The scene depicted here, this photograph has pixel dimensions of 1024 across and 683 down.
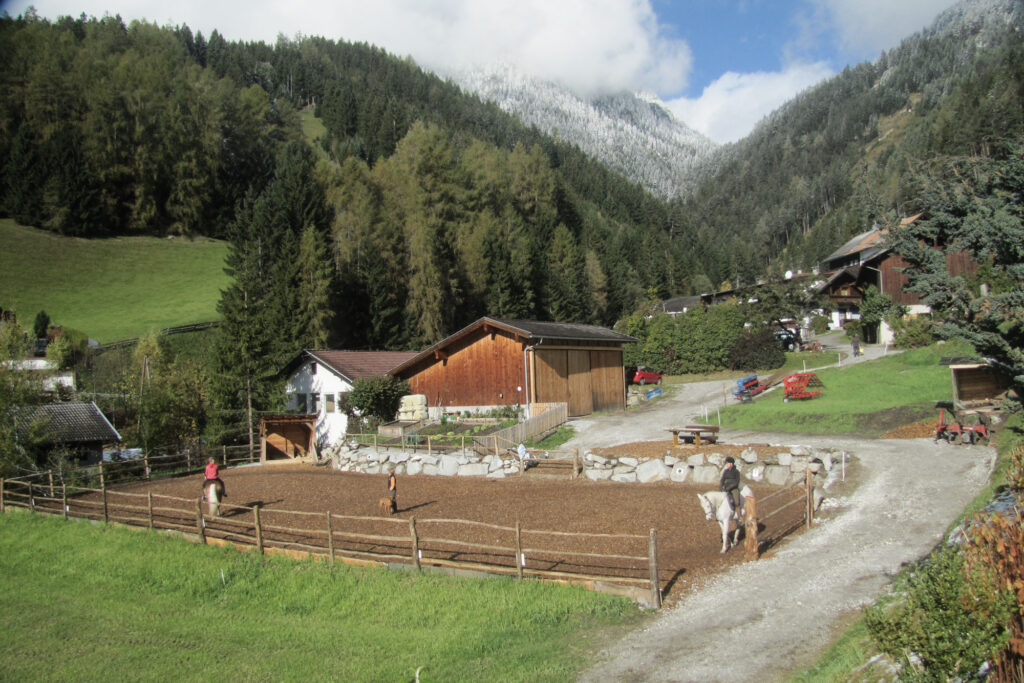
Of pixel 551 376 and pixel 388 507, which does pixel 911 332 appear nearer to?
pixel 551 376

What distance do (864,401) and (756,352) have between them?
61.0ft

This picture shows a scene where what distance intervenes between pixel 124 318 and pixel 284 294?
1653 cm

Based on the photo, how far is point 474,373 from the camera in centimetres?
3475

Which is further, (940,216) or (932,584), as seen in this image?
(940,216)

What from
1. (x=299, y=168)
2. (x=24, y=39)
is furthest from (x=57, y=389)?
(x=24, y=39)

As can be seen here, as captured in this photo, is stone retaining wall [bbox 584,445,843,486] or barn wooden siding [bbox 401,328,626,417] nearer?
stone retaining wall [bbox 584,445,843,486]

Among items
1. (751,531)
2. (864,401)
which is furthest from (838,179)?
(751,531)

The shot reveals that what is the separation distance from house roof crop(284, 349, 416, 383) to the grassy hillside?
1904cm

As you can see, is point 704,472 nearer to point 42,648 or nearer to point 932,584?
point 932,584

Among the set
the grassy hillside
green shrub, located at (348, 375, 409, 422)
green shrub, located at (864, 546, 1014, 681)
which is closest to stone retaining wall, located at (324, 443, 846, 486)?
green shrub, located at (348, 375, 409, 422)

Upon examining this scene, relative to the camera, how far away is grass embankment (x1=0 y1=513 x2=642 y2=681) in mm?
9688

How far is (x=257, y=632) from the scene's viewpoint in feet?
38.4

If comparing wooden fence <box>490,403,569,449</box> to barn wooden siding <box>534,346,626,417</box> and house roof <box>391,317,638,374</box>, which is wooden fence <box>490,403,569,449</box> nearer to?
barn wooden siding <box>534,346,626,417</box>

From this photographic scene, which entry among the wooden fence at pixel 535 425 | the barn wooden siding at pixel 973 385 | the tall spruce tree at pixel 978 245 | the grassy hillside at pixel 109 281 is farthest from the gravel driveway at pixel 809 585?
the grassy hillside at pixel 109 281
